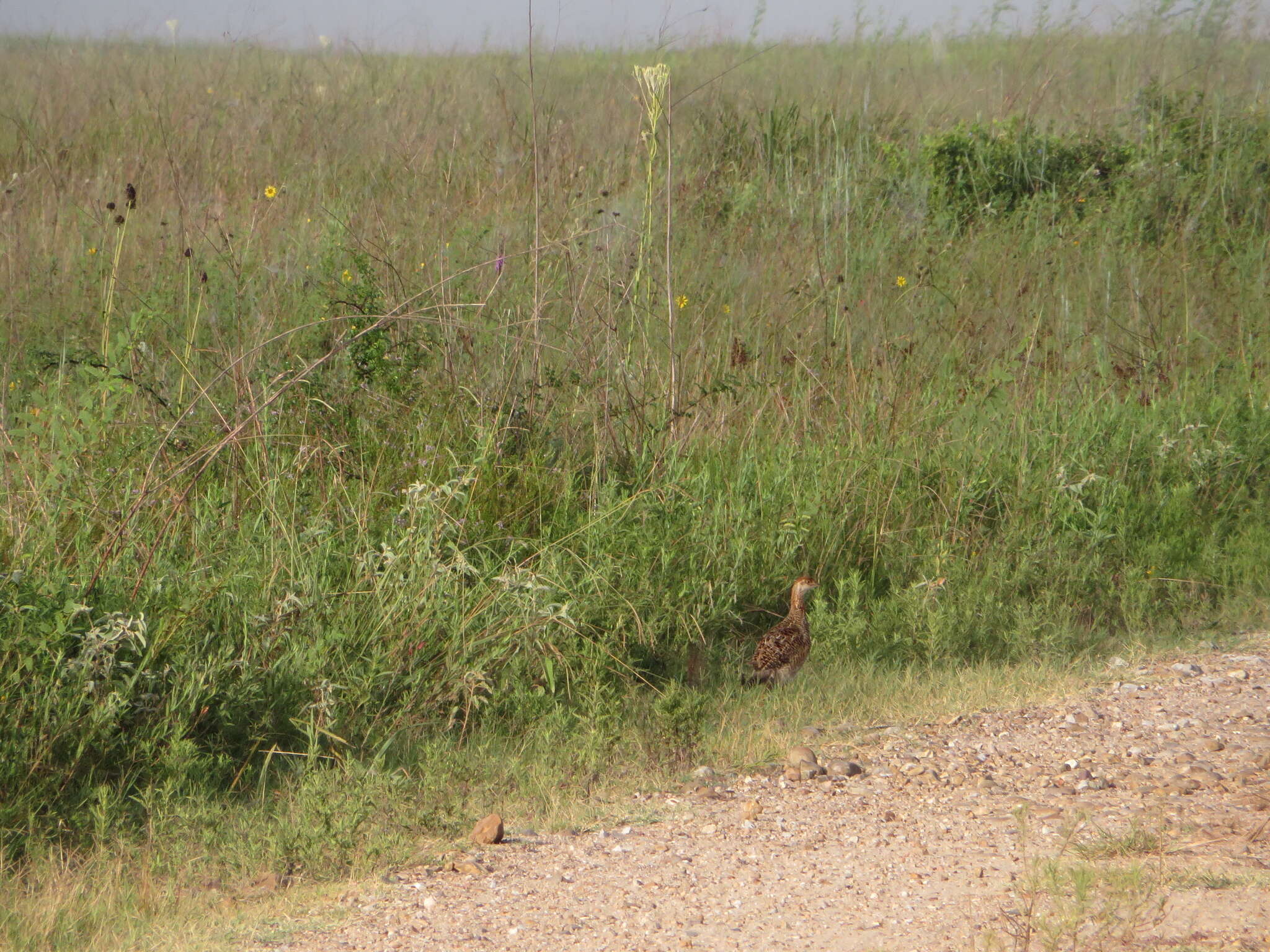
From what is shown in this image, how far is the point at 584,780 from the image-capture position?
3.38 m

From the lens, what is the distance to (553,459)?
4.94m

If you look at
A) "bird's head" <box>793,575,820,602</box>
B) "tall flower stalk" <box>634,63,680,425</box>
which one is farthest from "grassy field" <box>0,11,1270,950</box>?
"bird's head" <box>793,575,820,602</box>

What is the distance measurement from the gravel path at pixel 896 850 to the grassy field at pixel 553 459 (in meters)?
0.24

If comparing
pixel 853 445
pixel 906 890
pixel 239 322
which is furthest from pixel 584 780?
pixel 239 322

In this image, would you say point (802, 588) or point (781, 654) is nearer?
point (781, 654)

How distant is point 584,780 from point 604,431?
1919 mm

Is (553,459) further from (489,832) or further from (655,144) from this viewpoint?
(489,832)

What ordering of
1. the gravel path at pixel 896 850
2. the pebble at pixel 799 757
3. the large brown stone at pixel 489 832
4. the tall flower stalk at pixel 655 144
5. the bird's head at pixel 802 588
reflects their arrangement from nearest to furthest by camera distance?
the gravel path at pixel 896 850, the large brown stone at pixel 489 832, the pebble at pixel 799 757, the bird's head at pixel 802 588, the tall flower stalk at pixel 655 144

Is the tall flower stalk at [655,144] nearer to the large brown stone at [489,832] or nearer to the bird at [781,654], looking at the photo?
the bird at [781,654]

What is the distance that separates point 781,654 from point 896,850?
4.14ft

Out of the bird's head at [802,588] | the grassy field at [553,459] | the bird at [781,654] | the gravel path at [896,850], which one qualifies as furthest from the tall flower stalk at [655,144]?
the gravel path at [896,850]

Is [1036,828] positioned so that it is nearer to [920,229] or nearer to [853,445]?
[853,445]

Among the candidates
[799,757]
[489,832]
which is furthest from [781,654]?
[489,832]

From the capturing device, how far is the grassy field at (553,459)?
10.7 ft
